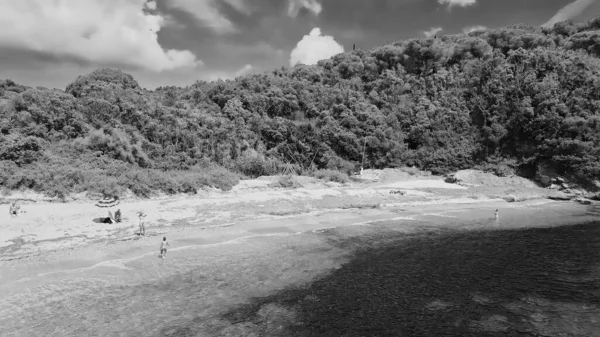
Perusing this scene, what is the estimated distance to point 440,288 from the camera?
1420 centimetres

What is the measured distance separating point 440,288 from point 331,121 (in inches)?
1579

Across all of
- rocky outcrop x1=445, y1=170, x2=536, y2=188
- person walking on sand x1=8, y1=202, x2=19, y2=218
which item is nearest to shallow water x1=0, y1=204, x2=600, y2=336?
person walking on sand x1=8, y1=202, x2=19, y2=218

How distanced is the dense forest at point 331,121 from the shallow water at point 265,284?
42.4 ft

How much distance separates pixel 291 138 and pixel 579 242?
35623 millimetres

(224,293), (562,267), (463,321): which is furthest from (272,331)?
(562,267)

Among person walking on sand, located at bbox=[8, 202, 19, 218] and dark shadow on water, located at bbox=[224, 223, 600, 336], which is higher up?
person walking on sand, located at bbox=[8, 202, 19, 218]

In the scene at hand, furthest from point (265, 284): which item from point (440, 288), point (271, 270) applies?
point (440, 288)

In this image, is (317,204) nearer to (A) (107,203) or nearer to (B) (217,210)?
(B) (217,210)

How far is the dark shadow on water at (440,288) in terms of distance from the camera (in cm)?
1125

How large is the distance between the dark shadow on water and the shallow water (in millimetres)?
82

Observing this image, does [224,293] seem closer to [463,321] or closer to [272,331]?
[272,331]

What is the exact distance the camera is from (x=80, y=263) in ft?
51.5

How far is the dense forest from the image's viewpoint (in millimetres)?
31219

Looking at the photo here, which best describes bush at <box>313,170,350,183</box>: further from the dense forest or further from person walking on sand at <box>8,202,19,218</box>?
person walking on sand at <box>8,202,19,218</box>
